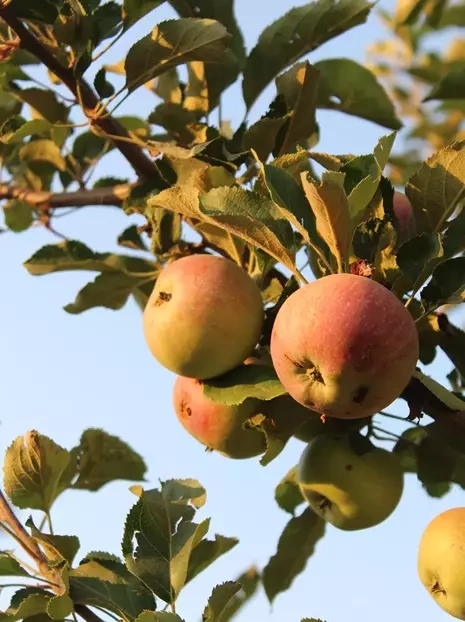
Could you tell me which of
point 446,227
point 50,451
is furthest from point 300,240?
point 50,451

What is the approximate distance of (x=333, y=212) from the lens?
1419mm

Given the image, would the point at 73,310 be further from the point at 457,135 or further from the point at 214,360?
the point at 457,135

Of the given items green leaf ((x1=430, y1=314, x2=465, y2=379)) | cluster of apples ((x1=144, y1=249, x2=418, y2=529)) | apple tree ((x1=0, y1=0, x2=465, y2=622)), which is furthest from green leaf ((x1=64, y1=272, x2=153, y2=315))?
green leaf ((x1=430, y1=314, x2=465, y2=379))

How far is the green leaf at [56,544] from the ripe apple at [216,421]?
1.08 feet

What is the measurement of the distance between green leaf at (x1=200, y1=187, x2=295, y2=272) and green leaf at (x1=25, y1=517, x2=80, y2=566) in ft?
2.37

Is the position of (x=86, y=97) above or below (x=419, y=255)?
above

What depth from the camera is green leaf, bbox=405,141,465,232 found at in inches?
60.3

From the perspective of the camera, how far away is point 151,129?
8.21ft

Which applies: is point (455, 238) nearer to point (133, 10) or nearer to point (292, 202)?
point (292, 202)

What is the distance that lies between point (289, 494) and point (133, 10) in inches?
47.1

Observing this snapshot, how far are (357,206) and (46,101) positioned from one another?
1088 mm

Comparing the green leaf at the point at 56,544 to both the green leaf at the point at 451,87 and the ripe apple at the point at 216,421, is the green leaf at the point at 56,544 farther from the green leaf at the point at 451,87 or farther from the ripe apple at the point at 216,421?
the green leaf at the point at 451,87

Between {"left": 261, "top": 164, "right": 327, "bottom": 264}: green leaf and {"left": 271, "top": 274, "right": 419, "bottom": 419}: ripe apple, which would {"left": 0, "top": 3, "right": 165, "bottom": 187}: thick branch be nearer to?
{"left": 261, "top": 164, "right": 327, "bottom": 264}: green leaf

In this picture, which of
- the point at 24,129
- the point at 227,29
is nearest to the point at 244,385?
the point at 24,129
